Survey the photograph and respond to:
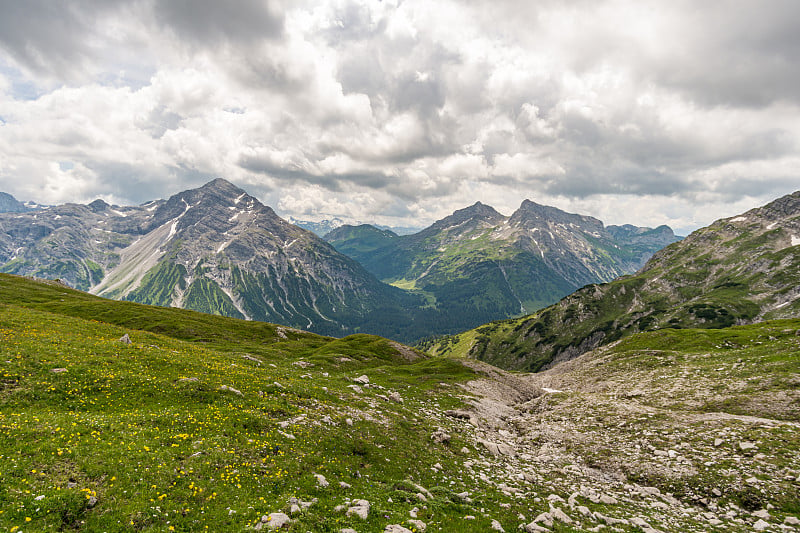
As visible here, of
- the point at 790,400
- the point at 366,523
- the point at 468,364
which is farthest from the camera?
the point at 468,364

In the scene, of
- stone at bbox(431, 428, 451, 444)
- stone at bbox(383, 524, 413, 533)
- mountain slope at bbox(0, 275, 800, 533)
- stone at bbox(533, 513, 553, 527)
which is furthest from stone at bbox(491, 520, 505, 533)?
stone at bbox(431, 428, 451, 444)

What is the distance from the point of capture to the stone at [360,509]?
597 inches

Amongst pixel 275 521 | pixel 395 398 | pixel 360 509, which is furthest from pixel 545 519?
pixel 395 398

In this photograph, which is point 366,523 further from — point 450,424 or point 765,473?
point 765,473

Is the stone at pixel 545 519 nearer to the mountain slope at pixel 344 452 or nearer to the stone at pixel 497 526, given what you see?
the mountain slope at pixel 344 452

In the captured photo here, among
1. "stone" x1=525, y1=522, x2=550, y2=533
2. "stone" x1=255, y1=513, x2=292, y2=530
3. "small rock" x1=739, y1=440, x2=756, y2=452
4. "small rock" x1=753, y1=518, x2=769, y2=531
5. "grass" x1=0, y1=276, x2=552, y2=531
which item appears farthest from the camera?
"small rock" x1=739, y1=440, x2=756, y2=452

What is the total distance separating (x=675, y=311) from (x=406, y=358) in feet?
626

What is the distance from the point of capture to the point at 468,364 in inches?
3231

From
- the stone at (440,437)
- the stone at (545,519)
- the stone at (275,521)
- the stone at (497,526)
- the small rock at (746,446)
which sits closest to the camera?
the stone at (275,521)

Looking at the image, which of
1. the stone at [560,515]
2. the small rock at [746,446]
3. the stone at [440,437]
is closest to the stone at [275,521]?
the stone at [560,515]

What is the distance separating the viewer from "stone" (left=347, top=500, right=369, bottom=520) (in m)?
15.2

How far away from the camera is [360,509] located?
15547 millimetres

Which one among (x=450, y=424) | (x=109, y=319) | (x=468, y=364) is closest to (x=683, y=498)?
(x=450, y=424)

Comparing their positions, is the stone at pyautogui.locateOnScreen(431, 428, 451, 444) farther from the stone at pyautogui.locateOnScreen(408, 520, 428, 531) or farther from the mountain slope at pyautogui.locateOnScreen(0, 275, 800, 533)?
the stone at pyautogui.locateOnScreen(408, 520, 428, 531)
